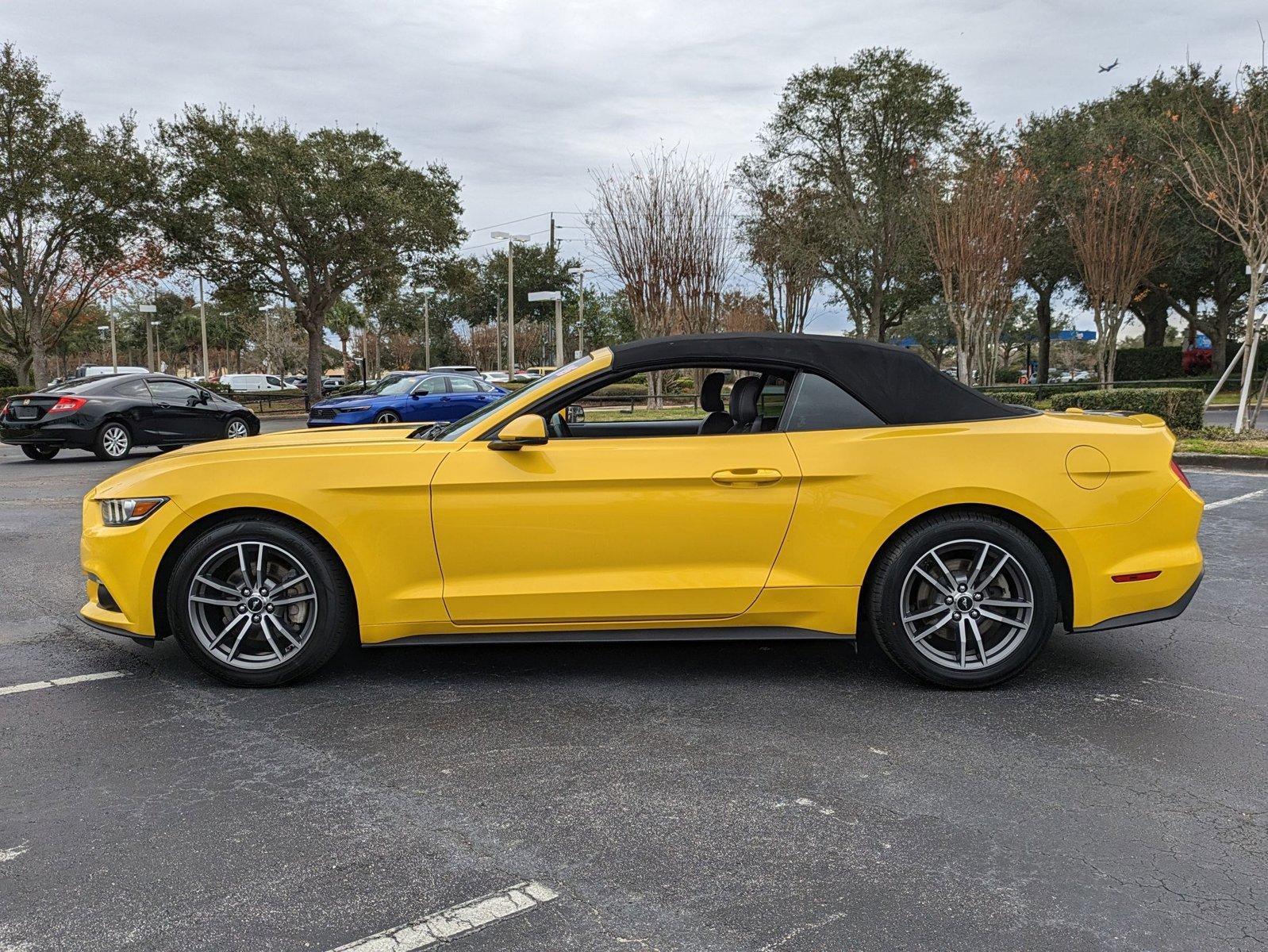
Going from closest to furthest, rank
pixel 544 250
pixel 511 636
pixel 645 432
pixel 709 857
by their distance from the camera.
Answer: pixel 709 857 < pixel 511 636 < pixel 645 432 < pixel 544 250

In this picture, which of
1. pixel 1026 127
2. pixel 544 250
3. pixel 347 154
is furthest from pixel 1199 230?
pixel 544 250

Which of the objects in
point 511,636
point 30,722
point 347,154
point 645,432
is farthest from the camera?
point 347,154

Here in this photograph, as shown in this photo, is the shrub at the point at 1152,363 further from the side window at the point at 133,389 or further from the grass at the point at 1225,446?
the side window at the point at 133,389

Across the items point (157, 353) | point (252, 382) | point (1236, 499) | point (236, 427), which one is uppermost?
point (157, 353)

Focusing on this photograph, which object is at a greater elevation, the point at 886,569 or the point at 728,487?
the point at 728,487

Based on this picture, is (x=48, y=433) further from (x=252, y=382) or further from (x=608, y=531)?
(x=252, y=382)

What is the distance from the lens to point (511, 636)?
4203 millimetres

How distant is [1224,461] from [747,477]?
11887 millimetres

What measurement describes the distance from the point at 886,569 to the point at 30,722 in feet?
11.4

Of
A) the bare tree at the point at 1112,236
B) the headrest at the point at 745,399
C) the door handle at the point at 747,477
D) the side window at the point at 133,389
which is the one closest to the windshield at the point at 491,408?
the headrest at the point at 745,399

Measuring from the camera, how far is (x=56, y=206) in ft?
94.6

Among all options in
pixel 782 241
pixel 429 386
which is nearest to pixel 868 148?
pixel 782 241

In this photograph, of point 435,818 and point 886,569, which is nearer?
point 435,818

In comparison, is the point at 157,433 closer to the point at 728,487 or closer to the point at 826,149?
the point at 728,487
